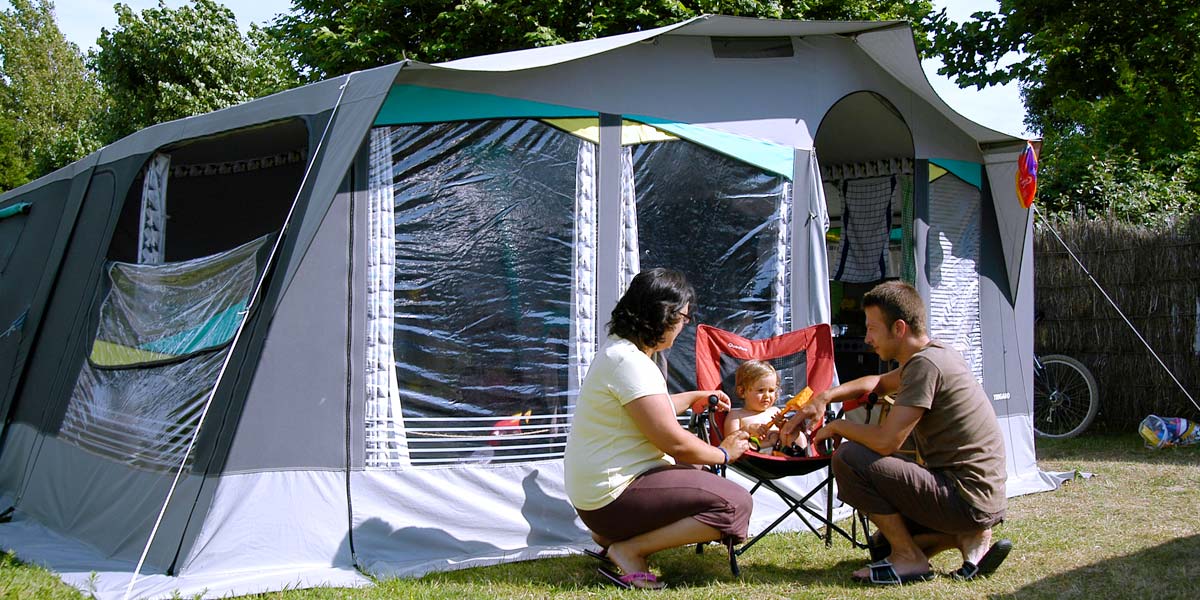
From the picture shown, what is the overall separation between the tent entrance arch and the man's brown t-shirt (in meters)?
2.60

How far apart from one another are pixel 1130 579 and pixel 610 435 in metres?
1.70

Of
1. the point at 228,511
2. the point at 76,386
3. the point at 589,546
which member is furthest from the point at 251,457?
the point at 76,386

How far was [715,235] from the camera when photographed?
13.2ft

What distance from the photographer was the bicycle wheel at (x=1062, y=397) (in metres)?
6.37

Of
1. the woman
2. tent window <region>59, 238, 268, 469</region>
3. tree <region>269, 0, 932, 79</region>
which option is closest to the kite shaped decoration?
the woman

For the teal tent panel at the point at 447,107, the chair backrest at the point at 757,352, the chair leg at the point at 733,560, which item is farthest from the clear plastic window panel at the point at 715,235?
the chair leg at the point at 733,560

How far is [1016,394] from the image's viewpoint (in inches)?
204

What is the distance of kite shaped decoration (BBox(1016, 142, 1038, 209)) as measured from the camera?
4.83m

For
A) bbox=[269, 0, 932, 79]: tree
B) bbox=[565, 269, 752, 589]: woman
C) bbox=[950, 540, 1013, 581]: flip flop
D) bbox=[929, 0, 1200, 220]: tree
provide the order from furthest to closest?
bbox=[269, 0, 932, 79]: tree
bbox=[929, 0, 1200, 220]: tree
bbox=[950, 540, 1013, 581]: flip flop
bbox=[565, 269, 752, 589]: woman

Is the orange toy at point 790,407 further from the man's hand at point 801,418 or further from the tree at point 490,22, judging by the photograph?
the tree at point 490,22

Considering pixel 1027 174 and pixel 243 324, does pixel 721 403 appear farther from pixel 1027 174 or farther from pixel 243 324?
pixel 1027 174

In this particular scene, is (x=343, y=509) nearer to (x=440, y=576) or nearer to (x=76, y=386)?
(x=440, y=576)

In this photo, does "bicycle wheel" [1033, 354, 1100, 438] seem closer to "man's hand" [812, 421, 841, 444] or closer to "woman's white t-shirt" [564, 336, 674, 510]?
"man's hand" [812, 421, 841, 444]

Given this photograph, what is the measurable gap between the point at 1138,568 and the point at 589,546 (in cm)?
182
